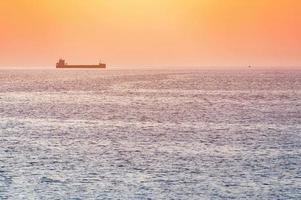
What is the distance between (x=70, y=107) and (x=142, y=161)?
55.7 meters

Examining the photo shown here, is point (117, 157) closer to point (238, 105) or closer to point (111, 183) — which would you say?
point (111, 183)

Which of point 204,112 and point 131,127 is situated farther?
point 204,112

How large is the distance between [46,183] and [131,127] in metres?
31.1

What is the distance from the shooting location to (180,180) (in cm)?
3725

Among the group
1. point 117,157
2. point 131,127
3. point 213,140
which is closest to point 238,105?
point 131,127

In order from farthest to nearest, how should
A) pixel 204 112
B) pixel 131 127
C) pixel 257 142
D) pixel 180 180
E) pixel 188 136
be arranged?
1. pixel 204 112
2. pixel 131 127
3. pixel 188 136
4. pixel 257 142
5. pixel 180 180

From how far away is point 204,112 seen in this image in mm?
87250

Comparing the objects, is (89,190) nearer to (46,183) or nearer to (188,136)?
(46,183)

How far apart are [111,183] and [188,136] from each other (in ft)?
75.8

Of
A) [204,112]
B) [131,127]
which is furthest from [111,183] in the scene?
[204,112]

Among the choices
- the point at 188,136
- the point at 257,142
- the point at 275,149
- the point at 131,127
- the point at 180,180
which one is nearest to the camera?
the point at 180,180

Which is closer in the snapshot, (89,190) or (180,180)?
(89,190)

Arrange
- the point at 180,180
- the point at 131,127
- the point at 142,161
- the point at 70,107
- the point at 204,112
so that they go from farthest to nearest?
1. the point at 70,107
2. the point at 204,112
3. the point at 131,127
4. the point at 142,161
5. the point at 180,180

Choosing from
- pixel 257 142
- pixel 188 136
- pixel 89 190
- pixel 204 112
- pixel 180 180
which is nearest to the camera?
pixel 89 190
